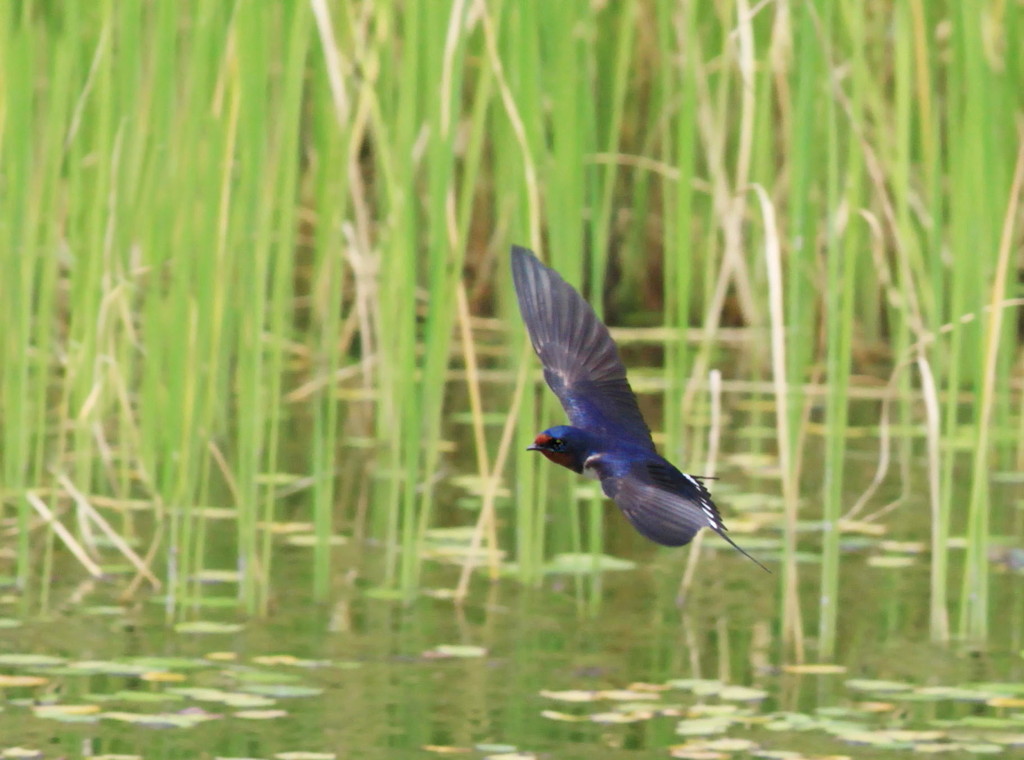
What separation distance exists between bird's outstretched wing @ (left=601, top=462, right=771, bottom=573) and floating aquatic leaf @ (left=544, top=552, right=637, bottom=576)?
1223mm

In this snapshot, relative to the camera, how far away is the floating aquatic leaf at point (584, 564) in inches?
150

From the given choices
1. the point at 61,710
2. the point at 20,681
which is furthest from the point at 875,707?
the point at 20,681

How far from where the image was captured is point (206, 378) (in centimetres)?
362

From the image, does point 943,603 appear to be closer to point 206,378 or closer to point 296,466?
point 206,378

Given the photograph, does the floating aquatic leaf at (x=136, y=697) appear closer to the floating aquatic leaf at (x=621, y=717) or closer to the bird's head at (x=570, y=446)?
the floating aquatic leaf at (x=621, y=717)

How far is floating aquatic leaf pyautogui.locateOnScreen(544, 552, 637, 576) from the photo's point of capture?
3.81 metres

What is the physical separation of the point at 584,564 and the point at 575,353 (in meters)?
1.23

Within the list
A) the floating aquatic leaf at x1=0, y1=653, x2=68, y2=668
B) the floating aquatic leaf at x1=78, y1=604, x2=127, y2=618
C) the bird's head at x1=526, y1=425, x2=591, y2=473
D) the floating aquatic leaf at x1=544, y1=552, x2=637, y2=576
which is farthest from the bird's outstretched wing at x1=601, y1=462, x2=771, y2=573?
the floating aquatic leaf at x1=78, y1=604, x2=127, y2=618

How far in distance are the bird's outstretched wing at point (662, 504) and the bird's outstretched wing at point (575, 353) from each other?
25 centimetres

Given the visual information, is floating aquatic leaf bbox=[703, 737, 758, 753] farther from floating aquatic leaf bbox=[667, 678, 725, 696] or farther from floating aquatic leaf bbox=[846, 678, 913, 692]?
floating aquatic leaf bbox=[846, 678, 913, 692]

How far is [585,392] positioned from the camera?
9.45ft

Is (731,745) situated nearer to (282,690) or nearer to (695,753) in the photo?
(695,753)

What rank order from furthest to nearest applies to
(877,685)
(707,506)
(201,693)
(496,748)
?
(877,685) → (201,693) → (496,748) → (707,506)

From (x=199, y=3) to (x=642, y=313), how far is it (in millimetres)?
3757
